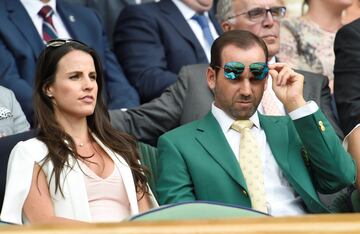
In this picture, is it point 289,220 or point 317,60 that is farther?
point 317,60

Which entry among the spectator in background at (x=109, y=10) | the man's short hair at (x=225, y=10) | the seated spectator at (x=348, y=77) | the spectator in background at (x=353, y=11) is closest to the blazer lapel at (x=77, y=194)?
the seated spectator at (x=348, y=77)

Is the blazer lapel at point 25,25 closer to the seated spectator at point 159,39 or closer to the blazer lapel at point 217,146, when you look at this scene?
the seated spectator at point 159,39

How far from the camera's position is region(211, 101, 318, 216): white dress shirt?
387cm

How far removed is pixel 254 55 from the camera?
390 centimetres

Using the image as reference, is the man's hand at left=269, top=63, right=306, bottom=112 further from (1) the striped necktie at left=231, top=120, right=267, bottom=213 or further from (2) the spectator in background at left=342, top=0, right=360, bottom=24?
(2) the spectator in background at left=342, top=0, right=360, bottom=24

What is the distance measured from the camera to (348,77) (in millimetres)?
4598

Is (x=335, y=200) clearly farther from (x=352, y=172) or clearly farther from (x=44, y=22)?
(x=44, y=22)

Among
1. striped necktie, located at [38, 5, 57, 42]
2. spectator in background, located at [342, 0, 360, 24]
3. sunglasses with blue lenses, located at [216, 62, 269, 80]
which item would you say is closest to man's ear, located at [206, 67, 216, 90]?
sunglasses with blue lenses, located at [216, 62, 269, 80]

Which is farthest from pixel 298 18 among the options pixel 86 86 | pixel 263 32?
pixel 86 86

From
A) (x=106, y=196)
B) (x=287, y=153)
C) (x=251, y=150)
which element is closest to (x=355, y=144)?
(x=287, y=153)

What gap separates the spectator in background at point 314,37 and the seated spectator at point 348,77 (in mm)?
727

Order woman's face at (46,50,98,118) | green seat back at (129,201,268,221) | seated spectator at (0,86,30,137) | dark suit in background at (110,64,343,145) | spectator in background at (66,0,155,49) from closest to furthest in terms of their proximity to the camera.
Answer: green seat back at (129,201,268,221)
woman's face at (46,50,98,118)
seated spectator at (0,86,30,137)
dark suit in background at (110,64,343,145)
spectator in background at (66,0,155,49)

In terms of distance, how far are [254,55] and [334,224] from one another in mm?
2142

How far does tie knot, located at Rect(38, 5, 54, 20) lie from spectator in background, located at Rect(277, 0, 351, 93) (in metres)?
1.25
